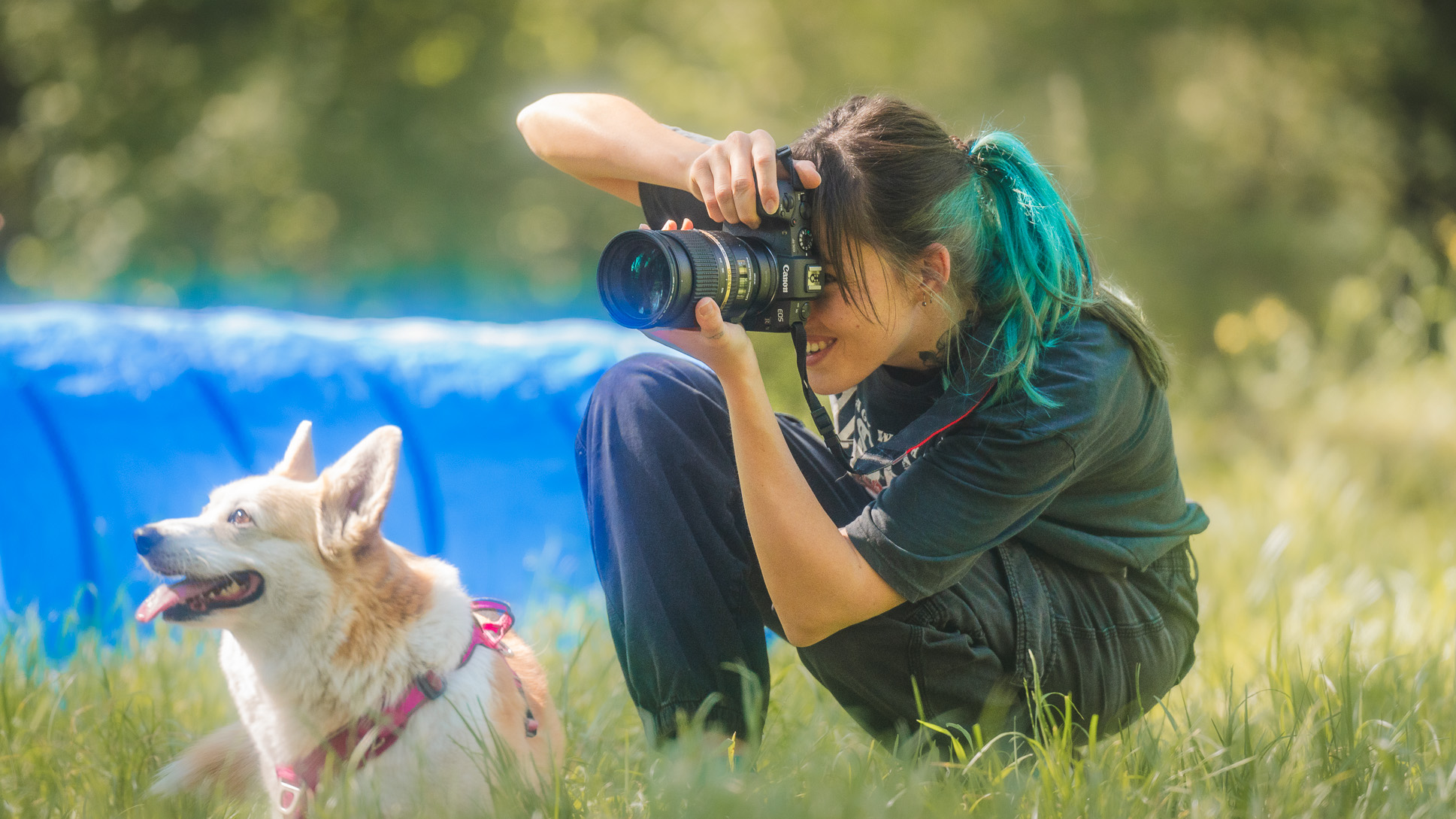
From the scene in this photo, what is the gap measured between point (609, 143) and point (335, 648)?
97 cm

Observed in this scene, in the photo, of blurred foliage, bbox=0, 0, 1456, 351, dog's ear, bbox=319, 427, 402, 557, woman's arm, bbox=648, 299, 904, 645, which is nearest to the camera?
woman's arm, bbox=648, 299, 904, 645

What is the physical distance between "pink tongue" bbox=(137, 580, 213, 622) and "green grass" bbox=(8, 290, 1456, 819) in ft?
0.80

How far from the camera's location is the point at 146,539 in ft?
5.33

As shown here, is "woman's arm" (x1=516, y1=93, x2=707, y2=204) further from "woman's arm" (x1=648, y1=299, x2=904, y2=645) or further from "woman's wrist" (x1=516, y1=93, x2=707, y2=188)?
"woman's arm" (x1=648, y1=299, x2=904, y2=645)

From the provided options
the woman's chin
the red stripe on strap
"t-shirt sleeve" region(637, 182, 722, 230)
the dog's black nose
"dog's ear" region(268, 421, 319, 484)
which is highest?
"t-shirt sleeve" region(637, 182, 722, 230)

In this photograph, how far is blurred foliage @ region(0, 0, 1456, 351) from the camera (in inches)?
284

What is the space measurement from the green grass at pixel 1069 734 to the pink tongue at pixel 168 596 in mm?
244

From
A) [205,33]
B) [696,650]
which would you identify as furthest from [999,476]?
[205,33]

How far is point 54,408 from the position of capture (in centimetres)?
259

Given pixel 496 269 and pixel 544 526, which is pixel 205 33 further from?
pixel 544 526

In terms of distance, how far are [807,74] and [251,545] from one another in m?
7.04

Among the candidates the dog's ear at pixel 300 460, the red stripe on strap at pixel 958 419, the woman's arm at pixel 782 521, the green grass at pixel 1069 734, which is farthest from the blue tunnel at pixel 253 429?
the red stripe on strap at pixel 958 419

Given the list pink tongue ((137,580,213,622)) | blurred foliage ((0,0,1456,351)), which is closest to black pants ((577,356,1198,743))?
pink tongue ((137,580,213,622))

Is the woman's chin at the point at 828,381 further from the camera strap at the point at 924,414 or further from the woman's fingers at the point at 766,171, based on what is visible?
the woman's fingers at the point at 766,171
